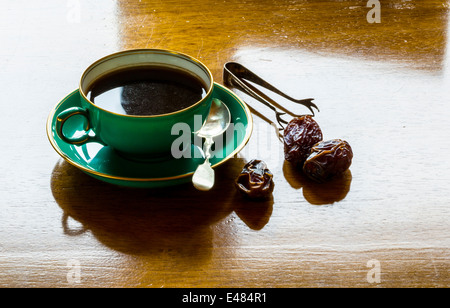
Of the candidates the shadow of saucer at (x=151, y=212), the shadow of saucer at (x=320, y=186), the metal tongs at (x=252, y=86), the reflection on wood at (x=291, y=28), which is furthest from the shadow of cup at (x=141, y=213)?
the reflection on wood at (x=291, y=28)

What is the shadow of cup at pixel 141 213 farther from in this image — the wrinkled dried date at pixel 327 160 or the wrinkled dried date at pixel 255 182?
the wrinkled dried date at pixel 327 160

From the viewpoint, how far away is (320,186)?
812mm

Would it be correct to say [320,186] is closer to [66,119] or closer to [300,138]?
[300,138]

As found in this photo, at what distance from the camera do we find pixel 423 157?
33.9 inches

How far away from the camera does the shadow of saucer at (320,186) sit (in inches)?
31.0

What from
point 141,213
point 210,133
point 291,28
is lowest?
point 141,213

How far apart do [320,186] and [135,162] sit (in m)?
0.30

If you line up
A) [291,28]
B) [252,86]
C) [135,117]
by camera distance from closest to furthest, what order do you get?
1. [135,117]
2. [252,86]
3. [291,28]

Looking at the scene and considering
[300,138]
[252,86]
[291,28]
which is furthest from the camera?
[291,28]

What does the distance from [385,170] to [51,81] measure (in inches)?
27.1

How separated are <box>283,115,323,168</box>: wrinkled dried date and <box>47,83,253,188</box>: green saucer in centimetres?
7

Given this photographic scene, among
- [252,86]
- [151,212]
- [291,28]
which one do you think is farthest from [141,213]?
[291,28]

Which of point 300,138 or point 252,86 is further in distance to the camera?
point 252,86

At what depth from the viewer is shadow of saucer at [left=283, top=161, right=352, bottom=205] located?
79 cm
